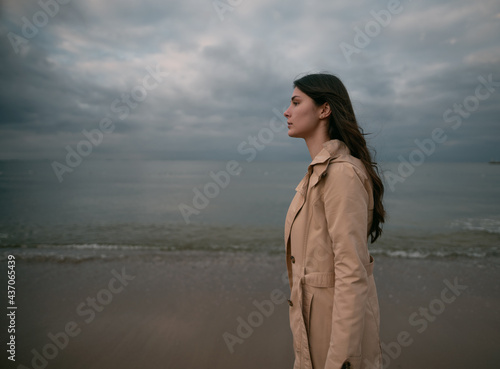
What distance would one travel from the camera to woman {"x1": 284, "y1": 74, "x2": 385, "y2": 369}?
4.82 feet

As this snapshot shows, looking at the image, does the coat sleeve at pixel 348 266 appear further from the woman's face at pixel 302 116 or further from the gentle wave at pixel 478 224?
the gentle wave at pixel 478 224

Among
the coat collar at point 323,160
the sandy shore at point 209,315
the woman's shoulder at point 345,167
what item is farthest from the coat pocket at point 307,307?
the sandy shore at point 209,315

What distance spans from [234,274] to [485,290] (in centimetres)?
587

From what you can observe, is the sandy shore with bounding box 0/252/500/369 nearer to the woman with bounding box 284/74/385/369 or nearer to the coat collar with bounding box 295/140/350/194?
the woman with bounding box 284/74/385/369

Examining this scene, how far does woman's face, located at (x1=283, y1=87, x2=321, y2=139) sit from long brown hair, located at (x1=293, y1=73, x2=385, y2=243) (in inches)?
1.6

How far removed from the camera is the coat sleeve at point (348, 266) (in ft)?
4.76

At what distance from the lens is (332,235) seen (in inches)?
59.7

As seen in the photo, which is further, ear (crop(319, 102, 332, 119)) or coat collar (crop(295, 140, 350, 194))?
ear (crop(319, 102, 332, 119))

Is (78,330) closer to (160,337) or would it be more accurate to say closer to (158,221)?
(160,337)

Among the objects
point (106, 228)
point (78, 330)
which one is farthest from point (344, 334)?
point (106, 228)

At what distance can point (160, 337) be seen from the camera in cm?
454

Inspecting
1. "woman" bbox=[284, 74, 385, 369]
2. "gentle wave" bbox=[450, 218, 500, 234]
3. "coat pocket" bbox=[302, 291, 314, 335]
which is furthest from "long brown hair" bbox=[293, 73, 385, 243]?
"gentle wave" bbox=[450, 218, 500, 234]

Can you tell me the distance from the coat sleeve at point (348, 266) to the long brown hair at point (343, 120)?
0.39 meters

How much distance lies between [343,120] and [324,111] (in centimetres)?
16
